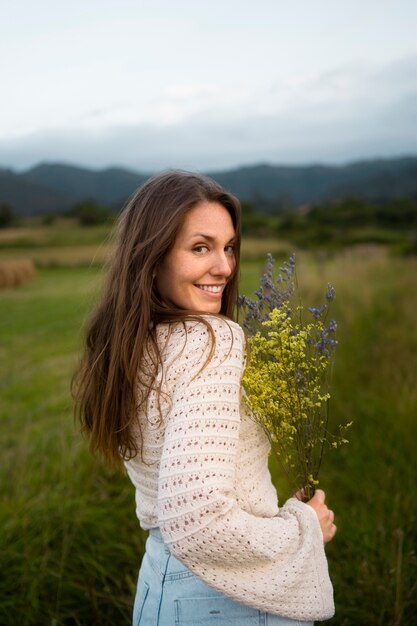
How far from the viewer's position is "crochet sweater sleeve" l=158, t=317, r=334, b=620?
50.7 inches

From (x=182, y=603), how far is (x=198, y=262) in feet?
2.91

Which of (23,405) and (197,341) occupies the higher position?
(197,341)

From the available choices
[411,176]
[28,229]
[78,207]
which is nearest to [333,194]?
[411,176]

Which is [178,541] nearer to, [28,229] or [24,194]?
[24,194]

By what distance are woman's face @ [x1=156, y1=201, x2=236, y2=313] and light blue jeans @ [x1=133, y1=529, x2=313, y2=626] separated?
677mm

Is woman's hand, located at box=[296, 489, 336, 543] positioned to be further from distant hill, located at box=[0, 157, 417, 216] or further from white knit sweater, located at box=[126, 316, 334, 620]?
distant hill, located at box=[0, 157, 417, 216]

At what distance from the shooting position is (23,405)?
730 cm

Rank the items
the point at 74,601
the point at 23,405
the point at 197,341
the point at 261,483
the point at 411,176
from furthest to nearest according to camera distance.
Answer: the point at 411,176 < the point at 23,405 < the point at 74,601 < the point at 261,483 < the point at 197,341

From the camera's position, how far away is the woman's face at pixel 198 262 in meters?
1.63

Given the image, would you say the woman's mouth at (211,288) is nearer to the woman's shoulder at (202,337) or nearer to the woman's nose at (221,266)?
the woman's nose at (221,266)

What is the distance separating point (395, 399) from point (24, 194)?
38.0m

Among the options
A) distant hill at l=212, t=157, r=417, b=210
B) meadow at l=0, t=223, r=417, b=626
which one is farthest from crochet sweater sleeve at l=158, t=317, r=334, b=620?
distant hill at l=212, t=157, r=417, b=210

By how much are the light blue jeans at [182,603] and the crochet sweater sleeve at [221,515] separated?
0.10 m

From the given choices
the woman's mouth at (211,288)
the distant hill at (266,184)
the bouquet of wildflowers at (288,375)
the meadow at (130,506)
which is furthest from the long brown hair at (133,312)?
the distant hill at (266,184)
